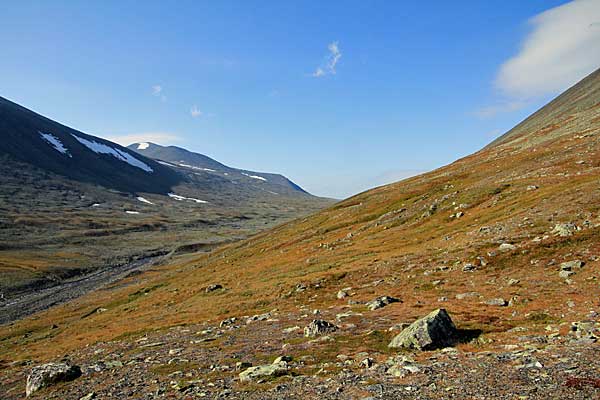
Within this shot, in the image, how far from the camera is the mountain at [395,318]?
54.0ft

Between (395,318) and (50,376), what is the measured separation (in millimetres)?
21054

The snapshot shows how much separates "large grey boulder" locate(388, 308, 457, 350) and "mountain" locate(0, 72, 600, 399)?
164 mm

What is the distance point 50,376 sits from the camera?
23.9 metres

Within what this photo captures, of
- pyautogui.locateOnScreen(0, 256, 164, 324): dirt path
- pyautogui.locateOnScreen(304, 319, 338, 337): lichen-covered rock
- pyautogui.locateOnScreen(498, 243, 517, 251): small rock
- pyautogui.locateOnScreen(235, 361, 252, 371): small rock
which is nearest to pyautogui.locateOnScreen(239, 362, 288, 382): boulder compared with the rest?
pyautogui.locateOnScreen(235, 361, 252, 371): small rock

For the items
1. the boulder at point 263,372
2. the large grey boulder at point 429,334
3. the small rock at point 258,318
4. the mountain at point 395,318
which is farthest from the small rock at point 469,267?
the boulder at point 263,372

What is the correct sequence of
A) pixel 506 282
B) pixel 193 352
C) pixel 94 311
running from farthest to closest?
pixel 94 311 < pixel 506 282 < pixel 193 352

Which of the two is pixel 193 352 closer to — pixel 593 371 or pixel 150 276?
pixel 593 371

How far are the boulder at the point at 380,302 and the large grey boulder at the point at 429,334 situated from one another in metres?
8.47

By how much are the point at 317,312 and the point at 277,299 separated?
9.52 meters

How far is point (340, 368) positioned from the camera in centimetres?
1853

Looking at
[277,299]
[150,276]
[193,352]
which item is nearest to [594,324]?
[193,352]

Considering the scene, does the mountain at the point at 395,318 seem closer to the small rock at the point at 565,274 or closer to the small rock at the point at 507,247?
the small rock at the point at 565,274

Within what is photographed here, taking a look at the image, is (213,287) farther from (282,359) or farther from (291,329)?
(282,359)

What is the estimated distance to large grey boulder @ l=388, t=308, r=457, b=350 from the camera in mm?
19562
